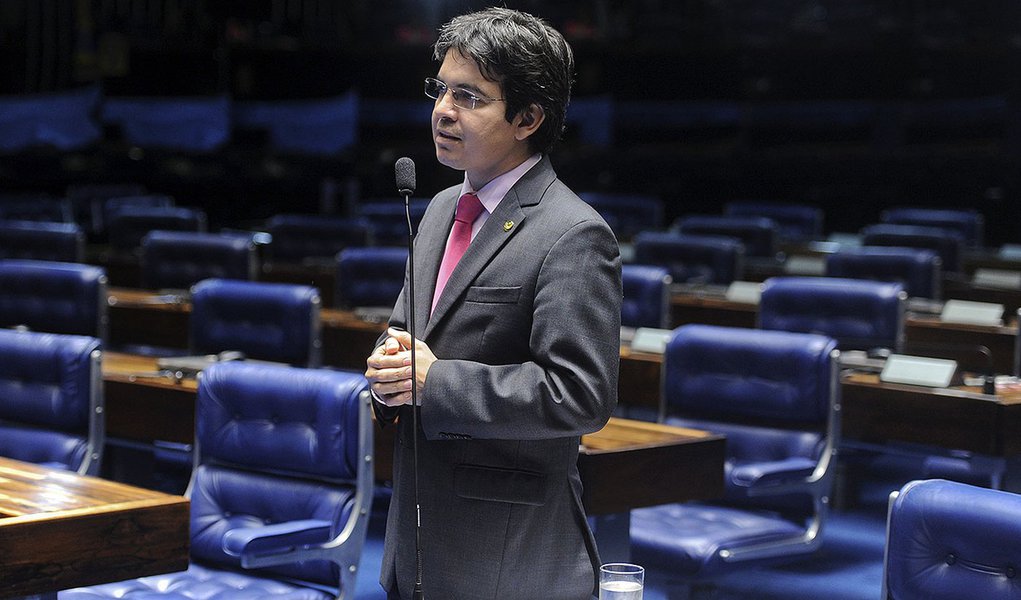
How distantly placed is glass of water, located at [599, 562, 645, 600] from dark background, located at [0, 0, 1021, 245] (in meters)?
8.91

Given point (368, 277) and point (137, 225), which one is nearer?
point (368, 277)

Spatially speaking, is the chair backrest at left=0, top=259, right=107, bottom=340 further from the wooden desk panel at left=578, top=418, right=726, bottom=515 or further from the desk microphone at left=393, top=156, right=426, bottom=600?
the desk microphone at left=393, top=156, right=426, bottom=600

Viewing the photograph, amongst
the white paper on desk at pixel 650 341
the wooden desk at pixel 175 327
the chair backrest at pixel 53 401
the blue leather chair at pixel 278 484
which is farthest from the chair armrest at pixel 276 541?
the wooden desk at pixel 175 327

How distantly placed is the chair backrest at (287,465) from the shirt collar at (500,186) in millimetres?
1044

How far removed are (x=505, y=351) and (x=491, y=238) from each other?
0.15m

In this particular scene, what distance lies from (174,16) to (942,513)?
30.5 ft

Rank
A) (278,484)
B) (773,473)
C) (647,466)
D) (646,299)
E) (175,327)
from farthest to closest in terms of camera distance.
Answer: (175,327)
(646,299)
(773,473)
(647,466)
(278,484)

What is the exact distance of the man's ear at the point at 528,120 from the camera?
1.89 m

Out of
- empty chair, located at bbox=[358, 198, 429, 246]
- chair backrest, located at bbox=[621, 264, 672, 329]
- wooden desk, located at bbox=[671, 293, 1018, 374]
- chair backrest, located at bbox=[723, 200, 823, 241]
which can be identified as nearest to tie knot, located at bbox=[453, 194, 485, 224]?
wooden desk, located at bbox=[671, 293, 1018, 374]

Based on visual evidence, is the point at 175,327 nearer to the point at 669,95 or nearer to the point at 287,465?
the point at 287,465

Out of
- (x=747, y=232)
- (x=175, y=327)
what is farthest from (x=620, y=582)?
(x=747, y=232)

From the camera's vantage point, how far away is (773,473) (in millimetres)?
3387

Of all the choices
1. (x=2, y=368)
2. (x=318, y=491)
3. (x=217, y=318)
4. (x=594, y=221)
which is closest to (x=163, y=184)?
(x=217, y=318)

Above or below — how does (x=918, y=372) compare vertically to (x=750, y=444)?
above
